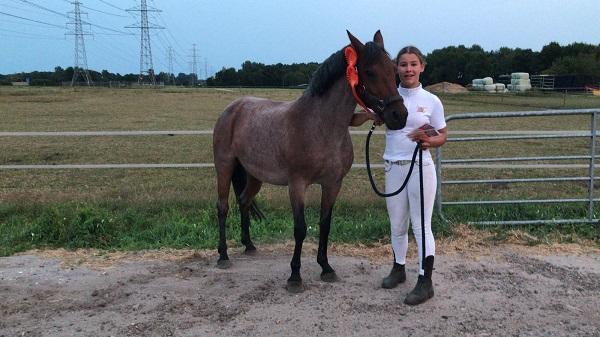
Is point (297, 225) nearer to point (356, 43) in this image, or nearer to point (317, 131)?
point (317, 131)

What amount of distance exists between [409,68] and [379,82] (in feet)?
1.06

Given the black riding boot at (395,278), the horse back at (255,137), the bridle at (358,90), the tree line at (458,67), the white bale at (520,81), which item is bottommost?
the black riding boot at (395,278)

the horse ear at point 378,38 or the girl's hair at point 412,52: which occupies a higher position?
the horse ear at point 378,38

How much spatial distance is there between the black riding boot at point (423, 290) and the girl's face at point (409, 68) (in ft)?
4.40

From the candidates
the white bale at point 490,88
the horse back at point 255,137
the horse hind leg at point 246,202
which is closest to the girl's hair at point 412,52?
the horse back at point 255,137

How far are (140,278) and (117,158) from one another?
8.12 meters

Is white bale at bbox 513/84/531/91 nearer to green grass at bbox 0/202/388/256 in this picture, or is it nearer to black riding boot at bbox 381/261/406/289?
green grass at bbox 0/202/388/256

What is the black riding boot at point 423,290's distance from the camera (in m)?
3.74

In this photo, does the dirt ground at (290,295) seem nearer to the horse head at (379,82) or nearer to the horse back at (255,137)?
the horse back at (255,137)

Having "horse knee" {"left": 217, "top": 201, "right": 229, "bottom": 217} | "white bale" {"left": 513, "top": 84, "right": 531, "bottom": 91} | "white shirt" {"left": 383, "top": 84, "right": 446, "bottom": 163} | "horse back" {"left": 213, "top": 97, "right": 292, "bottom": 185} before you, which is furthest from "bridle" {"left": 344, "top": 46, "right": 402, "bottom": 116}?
"white bale" {"left": 513, "top": 84, "right": 531, "bottom": 91}

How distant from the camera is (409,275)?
4.38 metres

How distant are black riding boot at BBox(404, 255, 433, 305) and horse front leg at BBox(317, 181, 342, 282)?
2.42 feet

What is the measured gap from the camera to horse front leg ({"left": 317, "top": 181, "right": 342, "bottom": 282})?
4164 millimetres

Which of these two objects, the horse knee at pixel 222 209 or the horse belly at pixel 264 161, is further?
the horse knee at pixel 222 209
